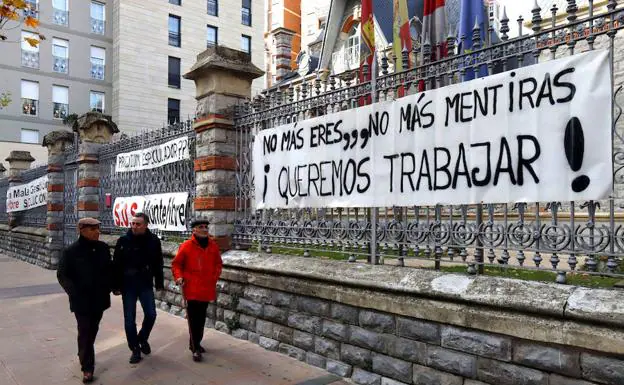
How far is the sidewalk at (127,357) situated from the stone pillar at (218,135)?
152 centimetres

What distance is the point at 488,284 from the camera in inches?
152

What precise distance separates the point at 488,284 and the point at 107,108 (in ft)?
105

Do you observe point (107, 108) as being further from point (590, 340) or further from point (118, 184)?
point (590, 340)

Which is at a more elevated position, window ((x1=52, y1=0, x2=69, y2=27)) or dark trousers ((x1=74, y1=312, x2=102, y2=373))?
window ((x1=52, y1=0, x2=69, y2=27))

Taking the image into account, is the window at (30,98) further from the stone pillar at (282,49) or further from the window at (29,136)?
the stone pillar at (282,49)

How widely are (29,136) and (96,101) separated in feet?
14.5

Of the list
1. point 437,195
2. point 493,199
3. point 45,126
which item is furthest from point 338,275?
point 45,126

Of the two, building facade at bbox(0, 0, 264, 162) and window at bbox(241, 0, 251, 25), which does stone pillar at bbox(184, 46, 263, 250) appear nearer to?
building facade at bbox(0, 0, 264, 162)

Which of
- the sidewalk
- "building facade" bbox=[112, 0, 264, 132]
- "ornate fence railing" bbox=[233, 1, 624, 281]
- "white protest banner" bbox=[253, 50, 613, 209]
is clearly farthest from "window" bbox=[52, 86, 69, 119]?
"white protest banner" bbox=[253, 50, 613, 209]

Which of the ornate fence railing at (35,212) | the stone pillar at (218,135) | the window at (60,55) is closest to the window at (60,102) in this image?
the window at (60,55)

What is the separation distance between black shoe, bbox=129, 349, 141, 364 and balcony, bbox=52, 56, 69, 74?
29669mm

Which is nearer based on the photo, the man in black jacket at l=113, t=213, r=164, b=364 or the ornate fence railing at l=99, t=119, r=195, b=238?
the man in black jacket at l=113, t=213, r=164, b=364

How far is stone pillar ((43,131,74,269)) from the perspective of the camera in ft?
42.9

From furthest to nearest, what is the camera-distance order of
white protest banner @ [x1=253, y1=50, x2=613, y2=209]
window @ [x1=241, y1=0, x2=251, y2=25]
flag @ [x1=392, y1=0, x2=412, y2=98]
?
window @ [x1=241, y1=0, x2=251, y2=25] < flag @ [x1=392, y1=0, x2=412, y2=98] < white protest banner @ [x1=253, y1=50, x2=613, y2=209]
